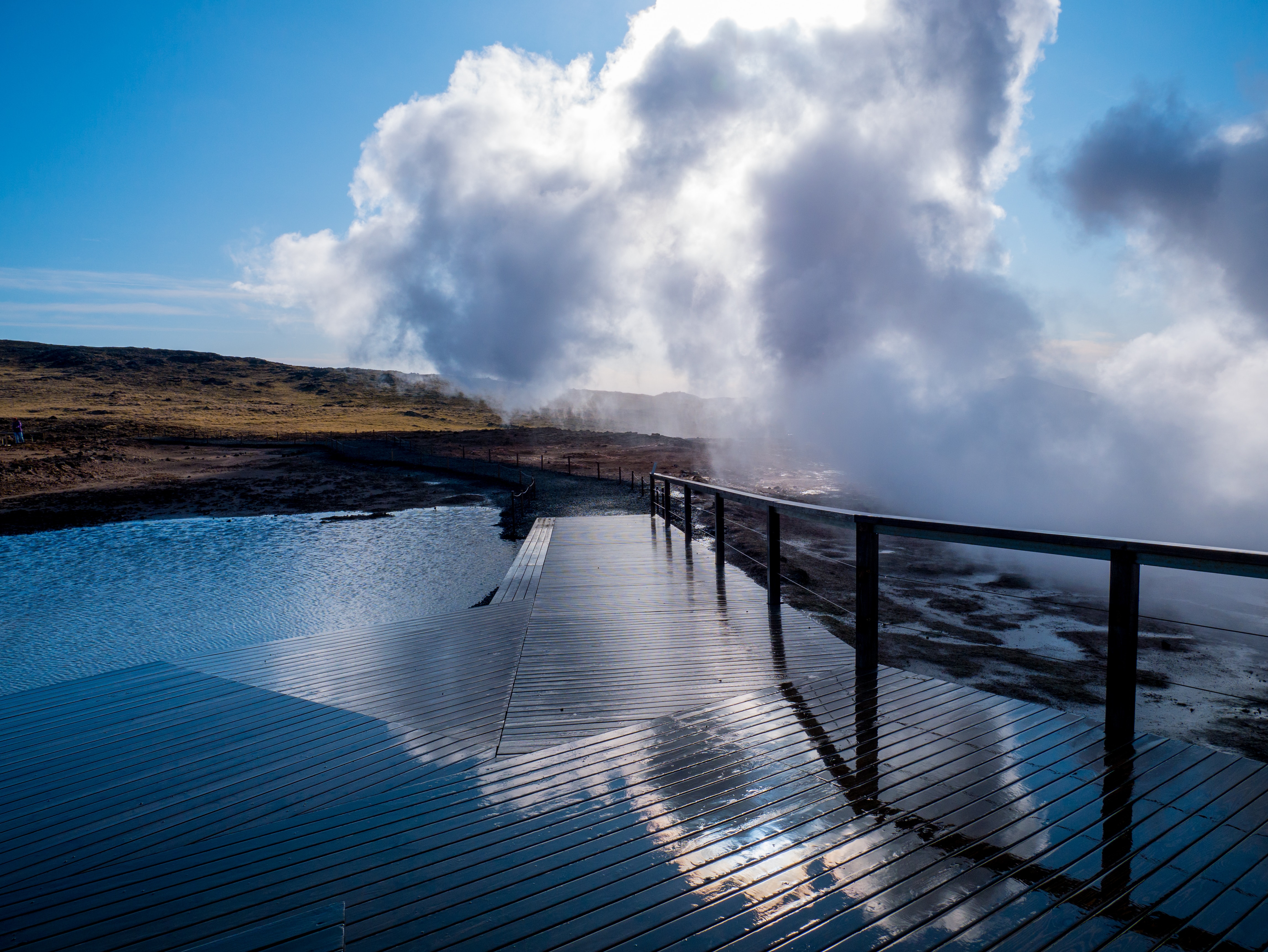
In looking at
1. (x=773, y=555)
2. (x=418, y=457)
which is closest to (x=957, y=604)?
(x=773, y=555)

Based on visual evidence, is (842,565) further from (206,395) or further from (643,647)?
(206,395)

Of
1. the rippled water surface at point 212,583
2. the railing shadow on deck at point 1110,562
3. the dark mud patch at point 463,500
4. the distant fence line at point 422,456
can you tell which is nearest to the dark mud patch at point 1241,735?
the railing shadow on deck at point 1110,562

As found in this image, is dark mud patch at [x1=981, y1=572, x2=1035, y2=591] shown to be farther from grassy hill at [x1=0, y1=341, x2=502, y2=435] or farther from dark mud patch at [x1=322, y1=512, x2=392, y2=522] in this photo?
grassy hill at [x1=0, y1=341, x2=502, y2=435]

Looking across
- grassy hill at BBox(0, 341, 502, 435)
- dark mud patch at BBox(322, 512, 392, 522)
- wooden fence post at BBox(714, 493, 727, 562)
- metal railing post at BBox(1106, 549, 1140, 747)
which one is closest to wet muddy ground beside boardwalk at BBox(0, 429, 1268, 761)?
metal railing post at BBox(1106, 549, 1140, 747)

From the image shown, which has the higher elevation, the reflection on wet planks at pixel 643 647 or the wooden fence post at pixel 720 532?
the wooden fence post at pixel 720 532

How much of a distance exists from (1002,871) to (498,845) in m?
1.61

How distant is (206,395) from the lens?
92688mm

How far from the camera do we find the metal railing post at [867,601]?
12.8ft

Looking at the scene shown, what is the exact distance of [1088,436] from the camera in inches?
1048

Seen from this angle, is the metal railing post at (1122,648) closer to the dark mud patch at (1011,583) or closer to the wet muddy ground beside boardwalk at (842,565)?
the wet muddy ground beside boardwalk at (842,565)

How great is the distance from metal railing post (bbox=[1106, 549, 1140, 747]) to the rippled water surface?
6462 millimetres

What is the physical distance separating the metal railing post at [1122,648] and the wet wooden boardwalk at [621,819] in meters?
0.13

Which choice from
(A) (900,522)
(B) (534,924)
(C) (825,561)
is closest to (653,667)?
(A) (900,522)

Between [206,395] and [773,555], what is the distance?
350 ft
